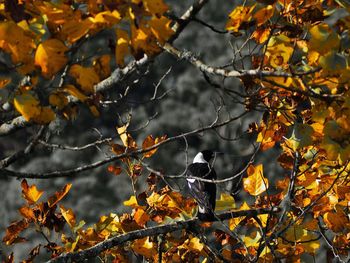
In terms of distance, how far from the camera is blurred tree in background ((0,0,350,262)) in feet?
8.30

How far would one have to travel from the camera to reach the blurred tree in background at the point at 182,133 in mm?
2531

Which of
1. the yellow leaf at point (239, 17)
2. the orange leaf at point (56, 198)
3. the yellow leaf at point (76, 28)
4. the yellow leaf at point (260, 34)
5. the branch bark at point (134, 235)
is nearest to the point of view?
the yellow leaf at point (76, 28)

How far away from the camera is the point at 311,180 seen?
4.01m

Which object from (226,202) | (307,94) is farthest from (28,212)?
(307,94)

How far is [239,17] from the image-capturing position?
2.88 meters

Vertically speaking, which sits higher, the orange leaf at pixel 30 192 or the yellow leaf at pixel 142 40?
the yellow leaf at pixel 142 40

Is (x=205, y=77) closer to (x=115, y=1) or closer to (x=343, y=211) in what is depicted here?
(x=115, y=1)

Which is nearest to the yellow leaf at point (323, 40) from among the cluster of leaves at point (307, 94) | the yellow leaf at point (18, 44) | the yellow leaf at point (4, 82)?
the cluster of leaves at point (307, 94)

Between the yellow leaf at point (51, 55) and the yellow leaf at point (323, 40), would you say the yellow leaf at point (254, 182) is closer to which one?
the yellow leaf at point (323, 40)

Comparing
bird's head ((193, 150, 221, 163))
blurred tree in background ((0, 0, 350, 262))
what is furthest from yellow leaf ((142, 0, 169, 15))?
bird's head ((193, 150, 221, 163))

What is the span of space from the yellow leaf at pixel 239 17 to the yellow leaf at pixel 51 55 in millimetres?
634

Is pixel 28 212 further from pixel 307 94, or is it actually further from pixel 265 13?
pixel 307 94

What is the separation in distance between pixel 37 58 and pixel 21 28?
0.10m

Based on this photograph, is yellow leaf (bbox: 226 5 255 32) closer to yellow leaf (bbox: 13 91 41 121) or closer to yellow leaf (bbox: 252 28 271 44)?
yellow leaf (bbox: 252 28 271 44)
